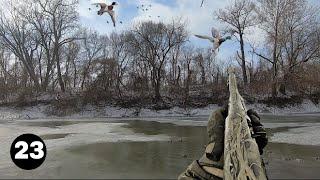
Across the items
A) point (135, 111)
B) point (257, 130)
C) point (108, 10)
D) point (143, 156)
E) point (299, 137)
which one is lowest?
point (143, 156)

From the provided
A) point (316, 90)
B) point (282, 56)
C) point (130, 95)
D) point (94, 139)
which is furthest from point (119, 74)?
point (94, 139)

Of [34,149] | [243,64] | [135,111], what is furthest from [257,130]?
[243,64]

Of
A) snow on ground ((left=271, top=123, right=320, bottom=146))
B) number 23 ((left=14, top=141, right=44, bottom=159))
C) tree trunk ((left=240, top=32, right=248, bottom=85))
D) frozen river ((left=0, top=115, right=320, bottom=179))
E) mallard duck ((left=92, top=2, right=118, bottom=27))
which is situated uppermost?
tree trunk ((left=240, top=32, right=248, bottom=85))

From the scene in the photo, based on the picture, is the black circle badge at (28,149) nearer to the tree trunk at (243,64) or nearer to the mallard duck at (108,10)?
the mallard duck at (108,10)

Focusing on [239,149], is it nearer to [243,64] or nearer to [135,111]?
[135,111]

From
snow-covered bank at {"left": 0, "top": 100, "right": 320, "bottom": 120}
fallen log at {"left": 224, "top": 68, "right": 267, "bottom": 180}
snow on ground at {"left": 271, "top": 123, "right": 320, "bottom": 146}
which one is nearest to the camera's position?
fallen log at {"left": 224, "top": 68, "right": 267, "bottom": 180}

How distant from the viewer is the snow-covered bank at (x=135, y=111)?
40.2m

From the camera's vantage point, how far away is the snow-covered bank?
40.2 m

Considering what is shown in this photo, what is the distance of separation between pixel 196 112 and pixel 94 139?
2468cm

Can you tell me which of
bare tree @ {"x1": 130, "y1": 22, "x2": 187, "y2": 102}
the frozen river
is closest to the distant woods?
bare tree @ {"x1": 130, "y1": 22, "x2": 187, "y2": 102}

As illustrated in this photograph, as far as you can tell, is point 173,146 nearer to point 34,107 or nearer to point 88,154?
point 88,154

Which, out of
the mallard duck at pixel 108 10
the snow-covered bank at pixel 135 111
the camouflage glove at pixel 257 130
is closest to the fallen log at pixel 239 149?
the camouflage glove at pixel 257 130

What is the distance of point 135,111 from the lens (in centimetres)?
4162

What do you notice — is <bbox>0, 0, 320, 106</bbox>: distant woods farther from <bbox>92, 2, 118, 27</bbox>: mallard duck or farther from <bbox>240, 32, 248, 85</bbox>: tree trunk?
<bbox>92, 2, 118, 27</bbox>: mallard duck
